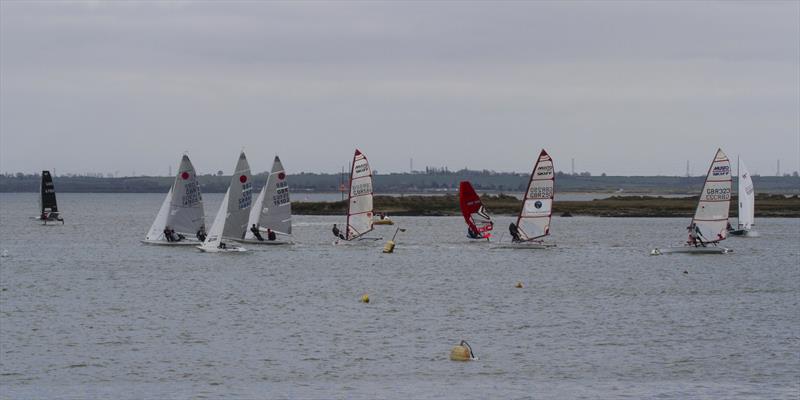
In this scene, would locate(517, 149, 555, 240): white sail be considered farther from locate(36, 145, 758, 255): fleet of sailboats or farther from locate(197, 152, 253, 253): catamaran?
locate(197, 152, 253, 253): catamaran

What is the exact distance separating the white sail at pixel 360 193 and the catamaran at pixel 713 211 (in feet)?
67.2

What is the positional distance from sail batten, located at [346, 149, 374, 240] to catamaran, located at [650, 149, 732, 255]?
20493 mm

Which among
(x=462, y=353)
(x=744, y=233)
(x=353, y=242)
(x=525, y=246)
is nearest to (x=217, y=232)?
(x=353, y=242)

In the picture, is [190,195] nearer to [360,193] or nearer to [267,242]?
[267,242]

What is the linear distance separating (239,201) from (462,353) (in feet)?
136

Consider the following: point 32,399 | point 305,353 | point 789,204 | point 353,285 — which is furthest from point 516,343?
point 789,204

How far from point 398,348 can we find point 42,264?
41007mm

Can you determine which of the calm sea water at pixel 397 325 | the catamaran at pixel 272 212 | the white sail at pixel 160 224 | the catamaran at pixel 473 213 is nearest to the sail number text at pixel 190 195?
the white sail at pixel 160 224

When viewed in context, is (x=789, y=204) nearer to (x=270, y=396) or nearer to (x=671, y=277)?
(x=671, y=277)

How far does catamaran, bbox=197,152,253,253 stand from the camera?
73625 millimetres

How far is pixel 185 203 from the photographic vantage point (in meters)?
79.1

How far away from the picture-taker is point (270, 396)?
29922mm

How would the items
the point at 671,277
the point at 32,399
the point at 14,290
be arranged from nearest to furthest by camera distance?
1. the point at 32,399
2. the point at 14,290
3. the point at 671,277

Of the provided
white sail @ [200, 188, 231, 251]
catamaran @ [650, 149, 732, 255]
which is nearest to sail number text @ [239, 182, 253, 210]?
white sail @ [200, 188, 231, 251]
